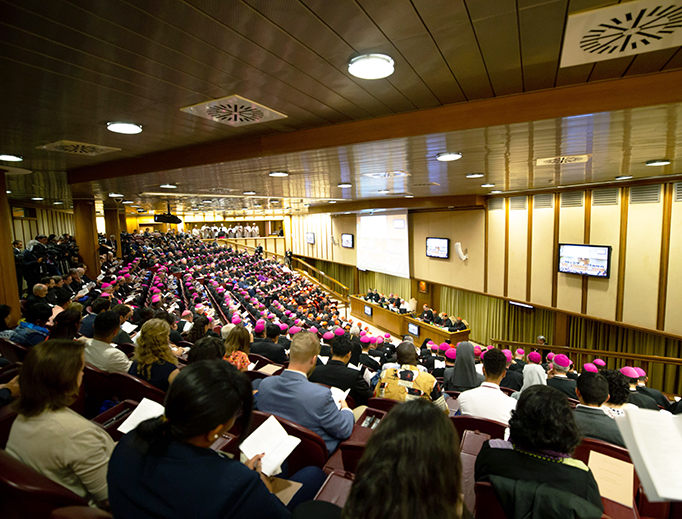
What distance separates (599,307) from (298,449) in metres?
8.63

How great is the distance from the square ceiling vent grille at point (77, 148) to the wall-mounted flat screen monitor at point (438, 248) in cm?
1011

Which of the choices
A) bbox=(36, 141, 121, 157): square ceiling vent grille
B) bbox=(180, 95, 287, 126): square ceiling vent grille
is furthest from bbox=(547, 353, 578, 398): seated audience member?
bbox=(36, 141, 121, 157): square ceiling vent grille

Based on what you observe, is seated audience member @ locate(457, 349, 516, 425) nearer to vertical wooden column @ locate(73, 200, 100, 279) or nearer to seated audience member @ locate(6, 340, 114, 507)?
seated audience member @ locate(6, 340, 114, 507)

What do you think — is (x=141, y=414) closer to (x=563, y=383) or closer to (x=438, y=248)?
(x=563, y=383)

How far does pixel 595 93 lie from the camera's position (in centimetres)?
243

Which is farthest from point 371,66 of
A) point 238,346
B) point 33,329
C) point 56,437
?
point 33,329

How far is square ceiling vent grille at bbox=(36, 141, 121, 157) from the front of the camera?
12.7 feet

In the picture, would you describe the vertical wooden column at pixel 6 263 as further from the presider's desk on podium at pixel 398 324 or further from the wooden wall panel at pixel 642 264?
the wooden wall panel at pixel 642 264

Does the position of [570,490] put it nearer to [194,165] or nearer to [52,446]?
[52,446]

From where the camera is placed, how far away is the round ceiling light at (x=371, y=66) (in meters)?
1.97

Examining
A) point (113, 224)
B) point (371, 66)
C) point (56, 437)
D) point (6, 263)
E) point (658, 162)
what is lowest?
point (56, 437)

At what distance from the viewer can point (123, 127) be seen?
10.8 ft

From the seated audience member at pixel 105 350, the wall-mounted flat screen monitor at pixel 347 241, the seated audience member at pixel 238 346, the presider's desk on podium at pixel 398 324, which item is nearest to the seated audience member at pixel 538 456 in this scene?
the seated audience member at pixel 238 346

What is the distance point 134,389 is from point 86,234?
8916mm
